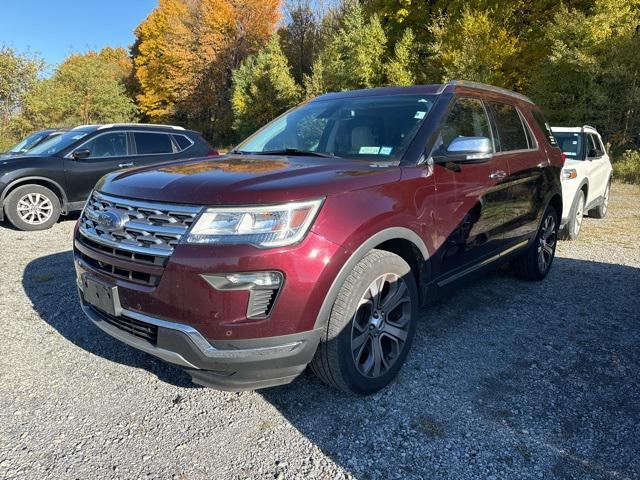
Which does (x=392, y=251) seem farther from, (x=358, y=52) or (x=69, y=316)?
(x=358, y=52)

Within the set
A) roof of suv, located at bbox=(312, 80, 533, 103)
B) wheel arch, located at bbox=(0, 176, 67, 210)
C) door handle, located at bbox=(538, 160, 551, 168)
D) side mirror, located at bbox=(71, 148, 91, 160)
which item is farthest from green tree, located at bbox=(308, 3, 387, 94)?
A: roof of suv, located at bbox=(312, 80, 533, 103)

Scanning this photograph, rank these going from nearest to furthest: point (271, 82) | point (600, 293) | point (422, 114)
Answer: point (422, 114) < point (600, 293) < point (271, 82)

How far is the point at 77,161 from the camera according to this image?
789 centimetres

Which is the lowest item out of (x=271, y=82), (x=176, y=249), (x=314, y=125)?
(x=176, y=249)

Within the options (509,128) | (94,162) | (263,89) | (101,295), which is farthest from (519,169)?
(263,89)

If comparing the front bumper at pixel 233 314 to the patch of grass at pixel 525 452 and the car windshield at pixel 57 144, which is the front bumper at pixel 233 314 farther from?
the car windshield at pixel 57 144

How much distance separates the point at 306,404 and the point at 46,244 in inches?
221

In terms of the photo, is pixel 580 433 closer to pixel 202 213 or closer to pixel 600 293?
pixel 202 213

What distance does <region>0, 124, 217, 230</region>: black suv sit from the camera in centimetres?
749

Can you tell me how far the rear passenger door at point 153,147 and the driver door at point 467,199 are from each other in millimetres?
6213

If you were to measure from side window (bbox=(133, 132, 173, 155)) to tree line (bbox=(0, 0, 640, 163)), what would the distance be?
1552cm

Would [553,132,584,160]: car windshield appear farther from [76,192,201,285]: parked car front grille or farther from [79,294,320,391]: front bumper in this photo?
[76,192,201,285]: parked car front grille

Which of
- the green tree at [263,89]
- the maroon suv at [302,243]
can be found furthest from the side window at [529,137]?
the green tree at [263,89]

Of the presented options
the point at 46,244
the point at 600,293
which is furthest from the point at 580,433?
the point at 46,244
